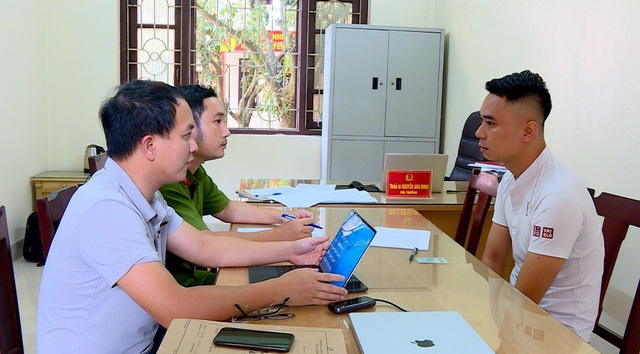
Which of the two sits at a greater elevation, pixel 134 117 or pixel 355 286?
pixel 134 117

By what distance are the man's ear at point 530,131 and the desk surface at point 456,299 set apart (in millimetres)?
404

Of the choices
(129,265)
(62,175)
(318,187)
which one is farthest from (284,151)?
(129,265)

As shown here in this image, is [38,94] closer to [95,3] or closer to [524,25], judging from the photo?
[95,3]

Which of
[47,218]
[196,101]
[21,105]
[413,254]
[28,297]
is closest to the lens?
[47,218]

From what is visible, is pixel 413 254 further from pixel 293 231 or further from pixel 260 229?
pixel 260 229

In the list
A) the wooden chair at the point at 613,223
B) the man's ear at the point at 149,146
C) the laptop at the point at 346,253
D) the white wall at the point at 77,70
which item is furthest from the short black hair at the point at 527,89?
the white wall at the point at 77,70

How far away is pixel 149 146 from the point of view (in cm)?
126

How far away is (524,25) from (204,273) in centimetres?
275

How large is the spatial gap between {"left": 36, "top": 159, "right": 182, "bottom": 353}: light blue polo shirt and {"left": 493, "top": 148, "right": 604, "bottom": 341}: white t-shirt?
1069 mm

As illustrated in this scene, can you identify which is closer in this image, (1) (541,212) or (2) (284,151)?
(1) (541,212)

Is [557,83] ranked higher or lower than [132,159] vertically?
higher

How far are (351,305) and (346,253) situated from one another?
13cm

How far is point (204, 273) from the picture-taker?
70.8 inches

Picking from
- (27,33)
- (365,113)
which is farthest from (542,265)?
(27,33)
